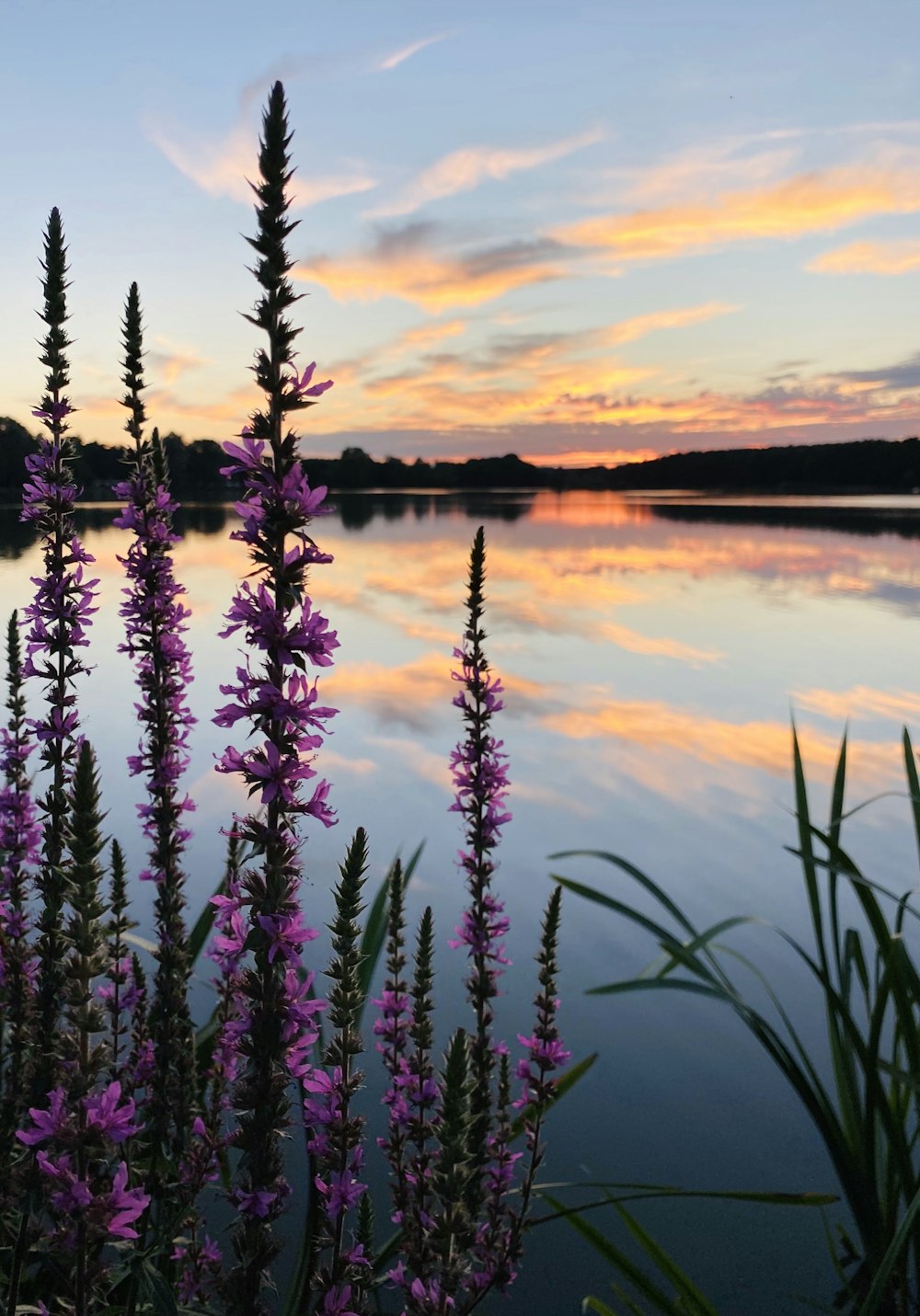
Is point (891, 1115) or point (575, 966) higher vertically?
point (891, 1115)

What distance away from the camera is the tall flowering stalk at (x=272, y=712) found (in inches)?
106

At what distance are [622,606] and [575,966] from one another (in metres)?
21.6

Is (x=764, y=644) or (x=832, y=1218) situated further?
(x=764, y=644)

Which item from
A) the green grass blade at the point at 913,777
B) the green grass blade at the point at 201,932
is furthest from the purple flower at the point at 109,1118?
the green grass blade at the point at 201,932

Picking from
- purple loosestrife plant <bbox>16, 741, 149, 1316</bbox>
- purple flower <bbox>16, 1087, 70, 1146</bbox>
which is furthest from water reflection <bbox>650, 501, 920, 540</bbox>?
purple flower <bbox>16, 1087, 70, 1146</bbox>

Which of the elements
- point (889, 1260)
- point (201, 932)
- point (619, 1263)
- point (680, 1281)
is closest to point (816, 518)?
point (201, 932)

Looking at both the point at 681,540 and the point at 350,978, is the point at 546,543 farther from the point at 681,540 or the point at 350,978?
the point at 350,978

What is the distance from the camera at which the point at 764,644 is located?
23109 mm

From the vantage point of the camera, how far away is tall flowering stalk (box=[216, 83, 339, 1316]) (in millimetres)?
2695

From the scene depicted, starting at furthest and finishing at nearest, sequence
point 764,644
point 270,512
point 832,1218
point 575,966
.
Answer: point 764,644 < point 575,966 < point 832,1218 < point 270,512

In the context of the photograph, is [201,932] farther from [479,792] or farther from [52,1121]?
[52,1121]

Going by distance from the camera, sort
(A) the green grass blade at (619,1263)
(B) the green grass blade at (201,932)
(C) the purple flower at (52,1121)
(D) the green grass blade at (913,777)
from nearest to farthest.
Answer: (C) the purple flower at (52,1121)
(A) the green grass blade at (619,1263)
(D) the green grass blade at (913,777)
(B) the green grass blade at (201,932)

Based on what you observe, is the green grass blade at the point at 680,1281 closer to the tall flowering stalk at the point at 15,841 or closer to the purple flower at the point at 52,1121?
the purple flower at the point at 52,1121

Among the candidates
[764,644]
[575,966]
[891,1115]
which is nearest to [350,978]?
[891,1115]
